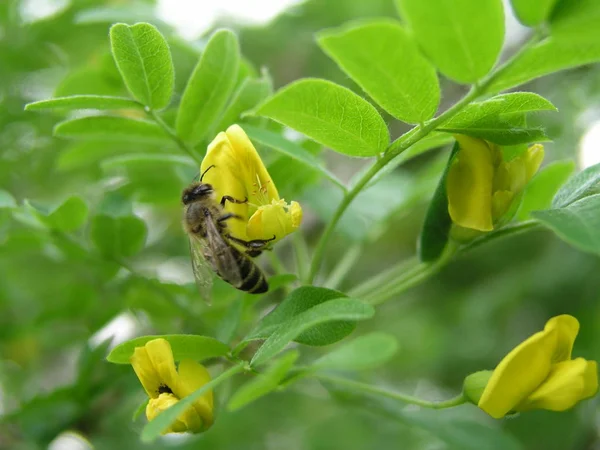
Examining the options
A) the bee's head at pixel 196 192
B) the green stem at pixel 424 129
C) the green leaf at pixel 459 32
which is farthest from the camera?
the bee's head at pixel 196 192

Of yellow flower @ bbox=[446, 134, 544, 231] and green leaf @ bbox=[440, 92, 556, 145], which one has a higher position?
green leaf @ bbox=[440, 92, 556, 145]

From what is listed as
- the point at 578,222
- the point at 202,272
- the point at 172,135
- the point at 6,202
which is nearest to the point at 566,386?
the point at 578,222

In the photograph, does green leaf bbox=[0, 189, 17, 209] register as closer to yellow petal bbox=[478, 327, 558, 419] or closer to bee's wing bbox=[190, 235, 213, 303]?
bee's wing bbox=[190, 235, 213, 303]

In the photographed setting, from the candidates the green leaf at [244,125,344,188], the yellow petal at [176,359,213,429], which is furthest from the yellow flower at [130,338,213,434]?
the green leaf at [244,125,344,188]

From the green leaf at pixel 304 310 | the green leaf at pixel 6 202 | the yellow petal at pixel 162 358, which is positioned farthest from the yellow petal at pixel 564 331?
the green leaf at pixel 6 202

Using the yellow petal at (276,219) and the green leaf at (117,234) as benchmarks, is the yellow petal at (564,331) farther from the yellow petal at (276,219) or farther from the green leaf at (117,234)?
the green leaf at (117,234)

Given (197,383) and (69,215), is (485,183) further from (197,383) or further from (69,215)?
(69,215)
